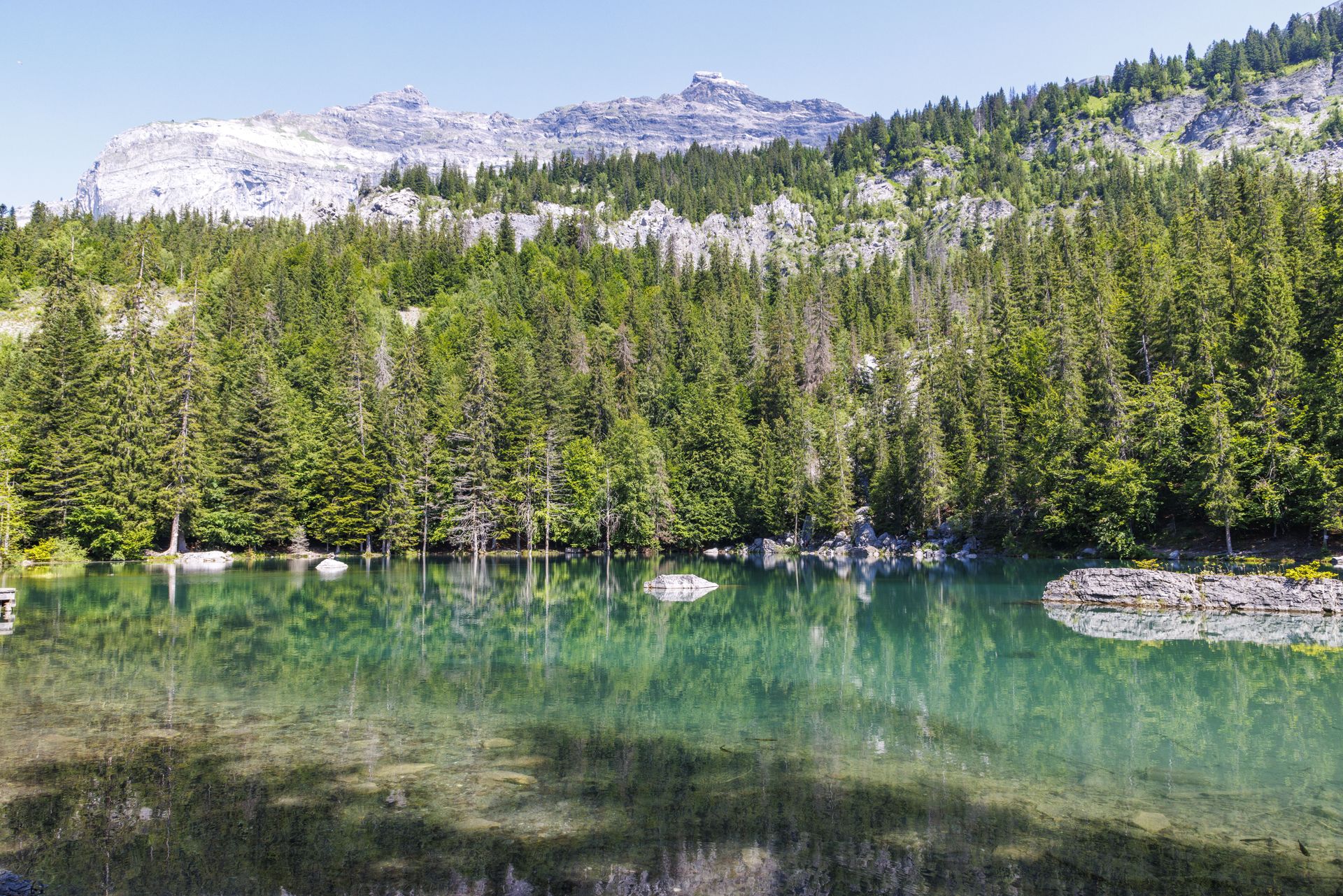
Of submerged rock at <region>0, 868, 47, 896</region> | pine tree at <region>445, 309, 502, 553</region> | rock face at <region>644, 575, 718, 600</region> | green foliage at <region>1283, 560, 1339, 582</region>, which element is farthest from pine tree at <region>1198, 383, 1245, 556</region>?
pine tree at <region>445, 309, 502, 553</region>

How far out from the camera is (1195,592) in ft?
100

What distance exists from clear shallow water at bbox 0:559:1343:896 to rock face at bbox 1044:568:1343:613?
798 centimetres

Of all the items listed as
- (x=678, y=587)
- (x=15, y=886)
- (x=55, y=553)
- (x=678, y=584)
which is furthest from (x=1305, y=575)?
(x=55, y=553)

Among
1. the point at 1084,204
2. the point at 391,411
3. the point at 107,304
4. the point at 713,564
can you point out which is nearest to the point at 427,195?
the point at 107,304

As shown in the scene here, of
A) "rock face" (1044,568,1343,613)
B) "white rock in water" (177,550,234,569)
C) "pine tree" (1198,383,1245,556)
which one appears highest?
"pine tree" (1198,383,1245,556)

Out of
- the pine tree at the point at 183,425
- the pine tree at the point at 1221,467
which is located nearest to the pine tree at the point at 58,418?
the pine tree at the point at 183,425

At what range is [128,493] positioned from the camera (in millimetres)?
59844

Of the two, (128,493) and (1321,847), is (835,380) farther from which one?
(1321,847)

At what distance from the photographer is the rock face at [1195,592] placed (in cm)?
2816

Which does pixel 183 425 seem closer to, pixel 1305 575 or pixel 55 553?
pixel 55 553

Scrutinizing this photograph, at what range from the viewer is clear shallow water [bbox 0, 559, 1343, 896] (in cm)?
792

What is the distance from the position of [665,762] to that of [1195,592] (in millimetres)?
27750

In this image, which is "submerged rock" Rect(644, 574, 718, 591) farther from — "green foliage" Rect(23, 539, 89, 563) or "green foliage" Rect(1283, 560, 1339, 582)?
"green foliage" Rect(23, 539, 89, 563)

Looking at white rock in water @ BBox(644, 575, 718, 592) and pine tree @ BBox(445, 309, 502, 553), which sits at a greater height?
pine tree @ BBox(445, 309, 502, 553)
